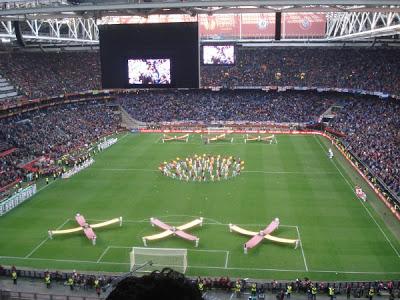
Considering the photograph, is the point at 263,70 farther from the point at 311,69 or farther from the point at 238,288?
the point at 238,288

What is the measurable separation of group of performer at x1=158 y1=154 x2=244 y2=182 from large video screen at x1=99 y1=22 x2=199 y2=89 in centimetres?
2111

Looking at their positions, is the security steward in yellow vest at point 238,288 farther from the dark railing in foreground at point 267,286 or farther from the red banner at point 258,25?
the red banner at point 258,25

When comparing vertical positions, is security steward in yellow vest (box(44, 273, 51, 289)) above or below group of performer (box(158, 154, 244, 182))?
below

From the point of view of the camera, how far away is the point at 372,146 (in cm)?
4341

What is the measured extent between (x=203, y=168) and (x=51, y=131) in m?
21.3

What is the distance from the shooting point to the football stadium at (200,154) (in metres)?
19.5

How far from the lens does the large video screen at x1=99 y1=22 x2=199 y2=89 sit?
688 inches

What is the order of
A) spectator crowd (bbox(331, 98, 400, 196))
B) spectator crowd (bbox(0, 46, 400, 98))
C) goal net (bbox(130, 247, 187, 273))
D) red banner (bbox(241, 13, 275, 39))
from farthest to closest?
red banner (bbox(241, 13, 275, 39)) → spectator crowd (bbox(0, 46, 400, 98)) → spectator crowd (bbox(331, 98, 400, 196)) → goal net (bbox(130, 247, 187, 273))

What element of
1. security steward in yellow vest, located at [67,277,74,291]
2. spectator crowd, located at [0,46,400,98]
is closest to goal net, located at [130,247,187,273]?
security steward in yellow vest, located at [67,277,74,291]

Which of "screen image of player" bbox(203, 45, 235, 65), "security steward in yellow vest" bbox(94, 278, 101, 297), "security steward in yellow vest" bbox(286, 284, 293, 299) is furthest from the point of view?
"screen image of player" bbox(203, 45, 235, 65)

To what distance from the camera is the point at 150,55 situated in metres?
17.9

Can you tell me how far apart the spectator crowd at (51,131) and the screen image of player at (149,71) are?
23.5 metres

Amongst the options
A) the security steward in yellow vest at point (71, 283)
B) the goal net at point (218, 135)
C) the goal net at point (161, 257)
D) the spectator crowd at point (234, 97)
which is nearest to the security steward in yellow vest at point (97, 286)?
the security steward in yellow vest at point (71, 283)

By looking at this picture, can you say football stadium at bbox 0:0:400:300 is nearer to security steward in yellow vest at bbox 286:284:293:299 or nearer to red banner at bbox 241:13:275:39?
security steward in yellow vest at bbox 286:284:293:299
